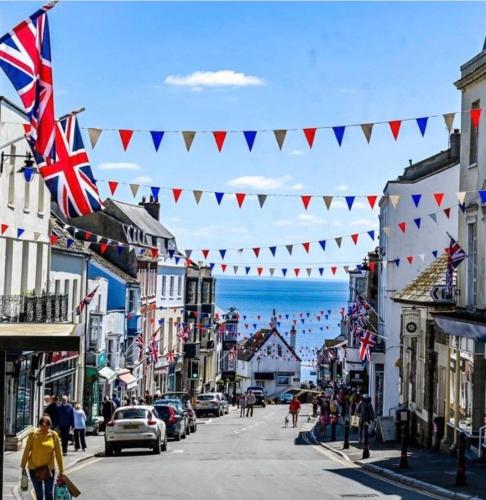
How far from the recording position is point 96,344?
48312 millimetres

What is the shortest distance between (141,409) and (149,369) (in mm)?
37621

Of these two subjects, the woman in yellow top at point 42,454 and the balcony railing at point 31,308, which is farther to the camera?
the balcony railing at point 31,308

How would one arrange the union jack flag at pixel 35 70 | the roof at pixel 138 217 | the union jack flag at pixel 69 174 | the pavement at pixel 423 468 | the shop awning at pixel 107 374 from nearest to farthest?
the union jack flag at pixel 35 70 < the union jack flag at pixel 69 174 < the pavement at pixel 423 468 < the shop awning at pixel 107 374 < the roof at pixel 138 217

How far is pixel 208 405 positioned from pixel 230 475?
4044 cm

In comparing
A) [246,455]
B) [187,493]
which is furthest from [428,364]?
[187,493]

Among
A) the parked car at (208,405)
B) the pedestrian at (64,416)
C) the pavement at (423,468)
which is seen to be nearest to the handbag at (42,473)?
the pavement at (423,468)

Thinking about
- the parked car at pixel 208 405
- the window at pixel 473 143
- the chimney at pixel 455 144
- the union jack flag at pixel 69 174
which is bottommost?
the parked car at pixel 208 405

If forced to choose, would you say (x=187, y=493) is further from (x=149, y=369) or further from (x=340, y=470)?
(x=149, y=369)

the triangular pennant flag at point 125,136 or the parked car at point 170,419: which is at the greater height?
the triangular pennant flag at point 125,136

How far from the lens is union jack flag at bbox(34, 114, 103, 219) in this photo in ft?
66.1

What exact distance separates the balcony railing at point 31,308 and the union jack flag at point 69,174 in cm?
1161

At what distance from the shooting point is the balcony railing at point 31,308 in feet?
106

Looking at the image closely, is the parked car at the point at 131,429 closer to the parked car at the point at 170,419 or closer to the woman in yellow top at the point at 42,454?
the parked car at the point at 170,419

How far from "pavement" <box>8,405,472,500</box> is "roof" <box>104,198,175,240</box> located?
33232 mm
